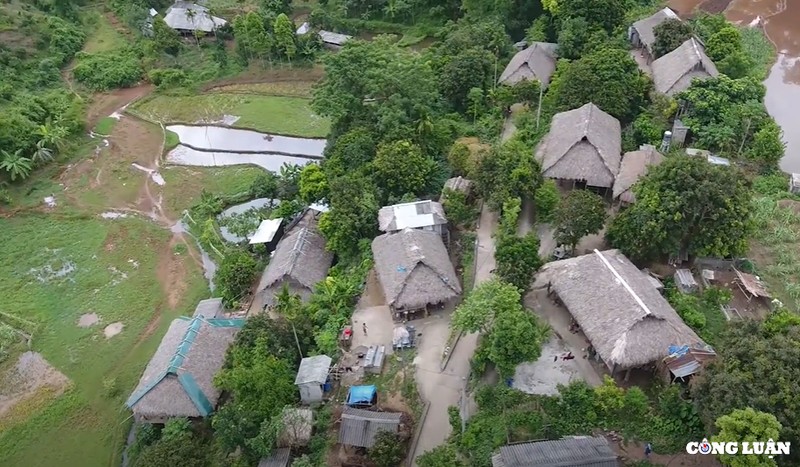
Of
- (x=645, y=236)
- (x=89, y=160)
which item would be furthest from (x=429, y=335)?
(x=89, y=160)

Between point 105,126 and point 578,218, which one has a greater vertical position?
point 578,218

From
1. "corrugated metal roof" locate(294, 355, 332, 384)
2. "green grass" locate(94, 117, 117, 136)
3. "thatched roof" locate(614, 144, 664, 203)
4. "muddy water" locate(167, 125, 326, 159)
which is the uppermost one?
"thatched roof" locate(614, 144, 664, 203)

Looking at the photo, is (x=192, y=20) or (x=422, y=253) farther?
(x=192, y=20)

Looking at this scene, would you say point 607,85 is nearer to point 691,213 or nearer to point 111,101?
point 691,213

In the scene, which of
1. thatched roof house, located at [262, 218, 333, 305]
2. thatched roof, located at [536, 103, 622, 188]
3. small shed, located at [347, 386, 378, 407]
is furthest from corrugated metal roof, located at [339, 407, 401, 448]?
thatched roof, located at [536, 103, 622, 188]

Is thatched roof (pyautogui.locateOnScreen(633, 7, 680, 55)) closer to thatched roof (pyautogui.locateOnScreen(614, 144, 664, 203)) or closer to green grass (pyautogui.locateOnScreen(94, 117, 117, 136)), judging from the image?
thatched roof (pyautogui.locateOnScreen(614, 144, 664, 203))

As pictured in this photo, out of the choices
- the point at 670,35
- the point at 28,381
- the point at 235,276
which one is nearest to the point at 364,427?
the point at 235,276

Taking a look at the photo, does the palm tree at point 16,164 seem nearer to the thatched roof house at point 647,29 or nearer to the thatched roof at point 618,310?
the thatched roof at point 618,310

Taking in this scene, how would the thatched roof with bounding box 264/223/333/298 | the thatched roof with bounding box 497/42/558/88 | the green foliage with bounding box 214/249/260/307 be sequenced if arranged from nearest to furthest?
the thatched roof with bounding box 264/223/333/298 → the green foliage with bounding box 214/249/260/307 → the thatched roof with bounding box 497/42/558/88

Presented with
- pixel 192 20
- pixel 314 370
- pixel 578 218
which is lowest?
pixel 314 370
